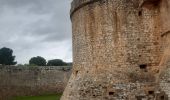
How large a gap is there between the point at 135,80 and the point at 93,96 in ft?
4.53

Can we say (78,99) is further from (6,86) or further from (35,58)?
(35,58)

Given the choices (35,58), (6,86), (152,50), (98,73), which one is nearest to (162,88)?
(152,50)

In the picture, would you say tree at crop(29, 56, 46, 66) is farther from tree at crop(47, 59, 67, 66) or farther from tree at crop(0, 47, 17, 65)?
tree at crop(0, 47, 17, 65)

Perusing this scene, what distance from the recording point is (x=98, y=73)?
1108 cm

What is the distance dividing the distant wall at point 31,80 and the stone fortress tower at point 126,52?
47.8 feet

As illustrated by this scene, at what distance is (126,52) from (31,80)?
58.4ft

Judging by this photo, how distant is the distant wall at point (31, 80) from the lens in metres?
25.8

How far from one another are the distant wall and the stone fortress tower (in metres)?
14.6

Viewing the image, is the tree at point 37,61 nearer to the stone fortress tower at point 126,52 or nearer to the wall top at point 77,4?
the wall top at point 77,4

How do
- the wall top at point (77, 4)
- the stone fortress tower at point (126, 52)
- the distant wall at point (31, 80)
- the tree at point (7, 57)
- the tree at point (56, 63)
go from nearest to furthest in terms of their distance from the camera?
1. the stone fortress tower at point (126, 52)
2. the wall top at point (77, 4)
3. the distant wall at point (31, 80)
4. the tree at point (7, 57)
5. the tree at point (56, 63)

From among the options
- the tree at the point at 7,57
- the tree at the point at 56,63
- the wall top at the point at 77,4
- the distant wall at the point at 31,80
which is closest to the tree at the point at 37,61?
the tree at the point at 56,63

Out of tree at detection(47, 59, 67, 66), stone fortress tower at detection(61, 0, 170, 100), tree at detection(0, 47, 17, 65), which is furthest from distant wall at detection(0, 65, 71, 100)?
tree at detection(47, 59, 67, 66)

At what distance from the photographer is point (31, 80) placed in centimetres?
2761

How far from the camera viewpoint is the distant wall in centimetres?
2581
